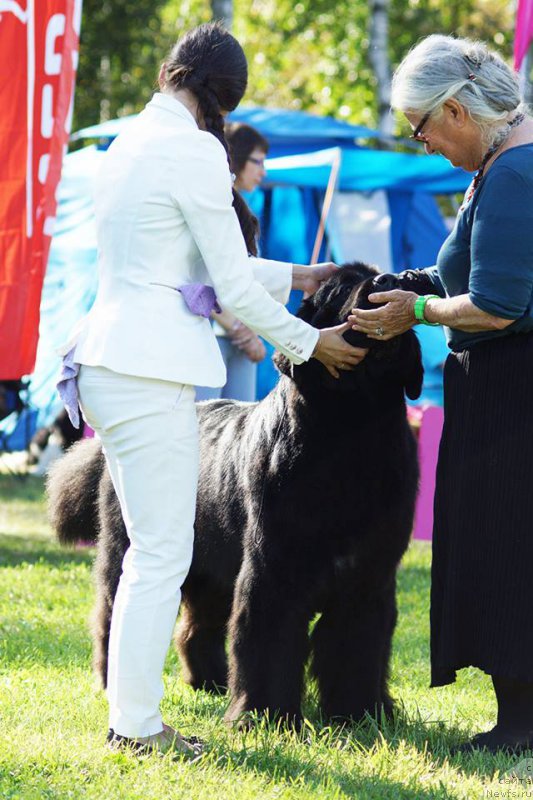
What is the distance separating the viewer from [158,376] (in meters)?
2.72

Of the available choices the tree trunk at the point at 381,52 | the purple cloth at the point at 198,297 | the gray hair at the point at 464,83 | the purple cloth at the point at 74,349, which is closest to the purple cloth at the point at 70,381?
the purple cloth at the point at 74,349

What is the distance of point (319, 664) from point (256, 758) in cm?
50

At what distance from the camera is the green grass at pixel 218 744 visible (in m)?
2.66

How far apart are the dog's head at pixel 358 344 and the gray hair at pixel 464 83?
1.61 ft

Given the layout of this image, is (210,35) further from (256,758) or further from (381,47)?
(381,47)

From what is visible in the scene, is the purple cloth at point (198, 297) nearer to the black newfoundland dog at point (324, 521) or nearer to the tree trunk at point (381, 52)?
the black newfoundland dog at point (324, 521)

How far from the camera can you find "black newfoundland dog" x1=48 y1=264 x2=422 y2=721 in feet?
10.2

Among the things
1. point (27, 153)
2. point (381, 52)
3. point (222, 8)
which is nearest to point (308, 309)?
point (27, 153)

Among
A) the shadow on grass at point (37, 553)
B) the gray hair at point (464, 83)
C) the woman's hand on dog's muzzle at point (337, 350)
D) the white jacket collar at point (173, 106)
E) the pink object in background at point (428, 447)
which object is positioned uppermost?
the gray hair at point (464, 83)

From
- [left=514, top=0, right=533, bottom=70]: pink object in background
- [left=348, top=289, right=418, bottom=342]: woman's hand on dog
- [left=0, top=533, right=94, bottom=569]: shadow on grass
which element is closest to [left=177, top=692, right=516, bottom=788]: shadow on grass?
[left=348, top=289, right=418, bottom=342]: woman's hand on dog

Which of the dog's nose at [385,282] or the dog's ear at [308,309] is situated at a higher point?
the dog's nose at [385,282]

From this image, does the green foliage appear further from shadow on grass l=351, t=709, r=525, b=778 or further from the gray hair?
shadow on grass l=351, t=709, r=525, b=778

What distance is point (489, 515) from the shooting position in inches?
118

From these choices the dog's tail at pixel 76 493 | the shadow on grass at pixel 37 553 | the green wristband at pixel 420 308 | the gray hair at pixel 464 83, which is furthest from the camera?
the shadow on grass at pixel 37 553
